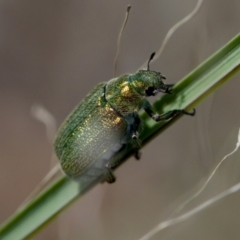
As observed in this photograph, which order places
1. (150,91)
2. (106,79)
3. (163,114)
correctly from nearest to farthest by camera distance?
(163,114)
(150,91)
(106,79)

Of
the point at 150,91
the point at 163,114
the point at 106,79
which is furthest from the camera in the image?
the point at 106,79

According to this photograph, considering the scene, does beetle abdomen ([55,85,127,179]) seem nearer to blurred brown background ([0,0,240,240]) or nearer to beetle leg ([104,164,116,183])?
beetle leg ([104,164,116,183])

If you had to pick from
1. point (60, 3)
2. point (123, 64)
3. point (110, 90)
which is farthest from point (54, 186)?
point (60, 3)

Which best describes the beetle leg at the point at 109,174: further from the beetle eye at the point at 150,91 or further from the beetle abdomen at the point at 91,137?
the beetle eye at the point at 150,91

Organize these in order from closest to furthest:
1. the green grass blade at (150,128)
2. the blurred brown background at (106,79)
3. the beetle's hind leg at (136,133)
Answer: the green grass blade at (150,128), the beetle's hind leg at (136,133), the blurred brown background at (106,79)

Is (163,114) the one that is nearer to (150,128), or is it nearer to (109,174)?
(150,128)

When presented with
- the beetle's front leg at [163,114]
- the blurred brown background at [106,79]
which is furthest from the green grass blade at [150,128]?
the blurred brown background at [106,79]

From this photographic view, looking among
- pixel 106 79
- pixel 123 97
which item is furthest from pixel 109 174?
pixel 106 79

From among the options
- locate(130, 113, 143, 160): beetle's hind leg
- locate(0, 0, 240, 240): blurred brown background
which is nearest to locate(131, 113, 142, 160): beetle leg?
locate(130, 113, 143, 160): beetle's hind leg
